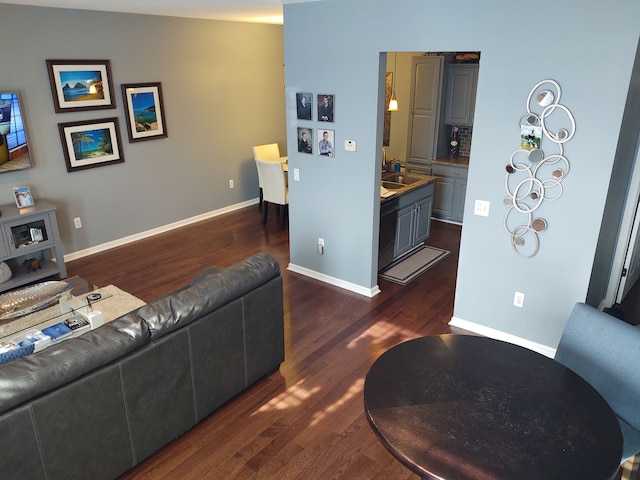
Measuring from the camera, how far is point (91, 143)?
17.4ft

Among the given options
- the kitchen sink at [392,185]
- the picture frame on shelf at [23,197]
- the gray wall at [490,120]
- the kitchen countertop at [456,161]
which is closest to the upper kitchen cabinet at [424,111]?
the kitchen countertop at [456,161]

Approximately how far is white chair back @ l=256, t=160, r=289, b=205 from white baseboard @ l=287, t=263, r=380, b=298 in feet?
4.63

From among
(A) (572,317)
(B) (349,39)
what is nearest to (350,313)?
(A) (572,317)

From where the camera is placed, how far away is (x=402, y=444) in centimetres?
177

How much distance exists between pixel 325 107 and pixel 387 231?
56.0 inches

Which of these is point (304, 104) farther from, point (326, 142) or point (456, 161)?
point (456, 161)

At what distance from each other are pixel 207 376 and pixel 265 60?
5.47 m

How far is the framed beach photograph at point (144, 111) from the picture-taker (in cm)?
554

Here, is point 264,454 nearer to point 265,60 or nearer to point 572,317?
point 572,317

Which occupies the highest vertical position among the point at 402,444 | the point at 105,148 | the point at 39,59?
the point at 39,59

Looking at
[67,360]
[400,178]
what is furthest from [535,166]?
[67,360]

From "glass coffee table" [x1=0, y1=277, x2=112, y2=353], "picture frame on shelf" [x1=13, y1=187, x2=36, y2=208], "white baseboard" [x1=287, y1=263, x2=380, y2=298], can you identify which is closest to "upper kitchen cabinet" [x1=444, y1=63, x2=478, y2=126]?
"white baseboard" [x1=287, y1=263, x2=380, y2=298]

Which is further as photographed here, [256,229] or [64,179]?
[256,229]

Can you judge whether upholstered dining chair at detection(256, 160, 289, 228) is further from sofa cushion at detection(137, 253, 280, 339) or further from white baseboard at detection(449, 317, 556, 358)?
sofa cushion at detection(137, 253, 280, 339)
